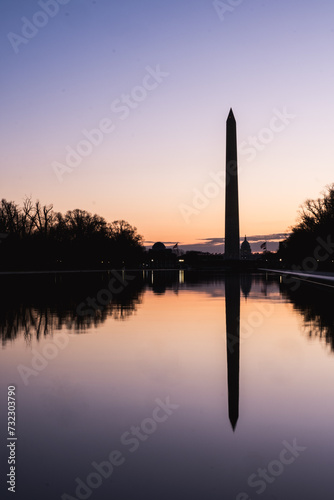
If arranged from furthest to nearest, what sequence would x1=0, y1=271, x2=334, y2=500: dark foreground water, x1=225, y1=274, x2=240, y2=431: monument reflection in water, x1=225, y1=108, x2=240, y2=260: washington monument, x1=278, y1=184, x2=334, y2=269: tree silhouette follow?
x1=225, y1=108, x2=240, y2=260: washington monument < x1=278, y1=184, x2=334, y2=269: tree silhouette < x1=225, y1=274, x2=240, y2=431: monument reflection in water < x1=0, y1=271, x2=334, y2=500: dark foreground water

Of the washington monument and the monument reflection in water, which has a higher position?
the washington monument

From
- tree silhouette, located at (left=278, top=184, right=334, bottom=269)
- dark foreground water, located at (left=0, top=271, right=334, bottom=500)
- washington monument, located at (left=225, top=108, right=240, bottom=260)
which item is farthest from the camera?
washington monument, located at (left=225, top=108, right=240, bottom=260)

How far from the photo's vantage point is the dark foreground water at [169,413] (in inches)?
194

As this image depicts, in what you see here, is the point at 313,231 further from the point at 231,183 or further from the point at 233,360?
the point at 233,360

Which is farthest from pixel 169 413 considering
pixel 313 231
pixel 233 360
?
pixel 313 231

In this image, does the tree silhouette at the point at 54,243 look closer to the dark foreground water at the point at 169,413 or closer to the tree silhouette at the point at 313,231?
the tree silhouette at the point at 313,231

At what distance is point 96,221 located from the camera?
109875 millimetres

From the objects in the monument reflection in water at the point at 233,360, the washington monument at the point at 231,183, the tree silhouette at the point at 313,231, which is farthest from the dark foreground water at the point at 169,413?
the washington monument at the point at 231,183

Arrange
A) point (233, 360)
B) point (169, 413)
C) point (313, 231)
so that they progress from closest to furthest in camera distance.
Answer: point (169, 413) → point (233, 360) → point (313, 231)

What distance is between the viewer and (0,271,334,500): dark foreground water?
4.93m

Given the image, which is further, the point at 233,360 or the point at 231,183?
the point at 231,183

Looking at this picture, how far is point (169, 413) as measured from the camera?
282 inches

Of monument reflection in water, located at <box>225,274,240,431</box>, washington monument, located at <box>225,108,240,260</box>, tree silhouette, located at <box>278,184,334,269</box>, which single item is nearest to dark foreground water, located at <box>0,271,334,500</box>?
monument reflection in water, located at <box>225,274,240,431</box>

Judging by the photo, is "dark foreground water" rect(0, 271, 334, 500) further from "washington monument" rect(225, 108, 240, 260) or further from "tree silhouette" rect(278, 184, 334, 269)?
"washington monument" rect(225, 108, 240, 260)
